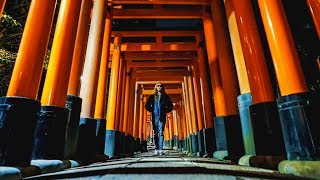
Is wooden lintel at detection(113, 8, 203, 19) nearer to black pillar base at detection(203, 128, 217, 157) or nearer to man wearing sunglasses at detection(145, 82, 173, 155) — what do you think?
man wearing sunglasses at detection(145, 82, 173, 155)

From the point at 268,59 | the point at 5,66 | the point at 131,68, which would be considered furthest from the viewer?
the point at 131,68

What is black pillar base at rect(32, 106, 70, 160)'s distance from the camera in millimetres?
3247

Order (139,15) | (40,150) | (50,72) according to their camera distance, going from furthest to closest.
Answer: (139,15) < (50,72) < (40,150)

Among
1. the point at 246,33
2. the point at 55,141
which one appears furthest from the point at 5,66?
the point at 246,33

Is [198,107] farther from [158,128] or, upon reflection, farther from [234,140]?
[234,140]

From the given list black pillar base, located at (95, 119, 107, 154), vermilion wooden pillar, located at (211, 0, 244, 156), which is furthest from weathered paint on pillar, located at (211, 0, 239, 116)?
black pillar base, located at (95, 119, 107, 154)

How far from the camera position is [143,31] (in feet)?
32.5

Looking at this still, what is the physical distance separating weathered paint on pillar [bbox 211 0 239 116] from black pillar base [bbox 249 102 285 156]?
221cm

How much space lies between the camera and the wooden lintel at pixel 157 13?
28.0ft

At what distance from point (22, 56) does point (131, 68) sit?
10673mm

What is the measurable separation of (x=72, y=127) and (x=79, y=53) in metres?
1.64

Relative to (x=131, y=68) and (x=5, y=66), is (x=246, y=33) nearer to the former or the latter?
(x=5, y=66)

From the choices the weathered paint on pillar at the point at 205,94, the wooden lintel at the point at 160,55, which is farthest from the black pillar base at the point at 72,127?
the wooden lintel at the point at 160,55

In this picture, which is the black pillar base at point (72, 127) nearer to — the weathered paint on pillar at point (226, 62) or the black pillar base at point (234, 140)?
the black pillar base at point (234, 140)
